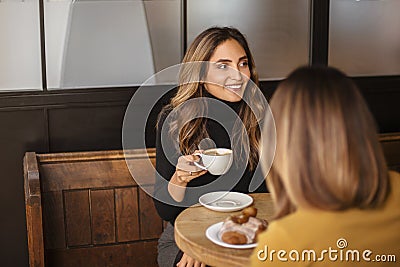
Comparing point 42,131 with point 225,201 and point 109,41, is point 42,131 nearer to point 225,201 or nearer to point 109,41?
point 109,41

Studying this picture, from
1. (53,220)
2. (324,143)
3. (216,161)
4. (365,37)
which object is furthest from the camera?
(365,37)

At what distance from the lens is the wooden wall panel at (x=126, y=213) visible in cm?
275

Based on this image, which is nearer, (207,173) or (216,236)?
(216,236)

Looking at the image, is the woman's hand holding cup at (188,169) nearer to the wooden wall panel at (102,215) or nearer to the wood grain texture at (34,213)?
the wood grain texture at (34,213)

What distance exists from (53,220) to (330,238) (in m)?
1.57

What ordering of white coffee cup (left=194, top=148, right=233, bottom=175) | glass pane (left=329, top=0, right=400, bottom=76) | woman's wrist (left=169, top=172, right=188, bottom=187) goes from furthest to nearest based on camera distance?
1. glass pane (left=329, top=0, right=400, bottom=76)
2. woman's wrist (left=169, top=172, right=188, bottom=187)
3. white coffee cup (left=194, top=148, right=233, bottom=175)

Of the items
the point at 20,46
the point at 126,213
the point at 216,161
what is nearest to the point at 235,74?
the point at 216,161

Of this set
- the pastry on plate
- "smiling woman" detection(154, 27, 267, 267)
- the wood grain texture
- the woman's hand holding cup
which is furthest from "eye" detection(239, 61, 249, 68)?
the wood grain texture

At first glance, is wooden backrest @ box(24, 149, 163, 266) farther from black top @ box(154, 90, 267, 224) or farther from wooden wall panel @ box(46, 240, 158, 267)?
black top @ box(154, 90, 267, 224)

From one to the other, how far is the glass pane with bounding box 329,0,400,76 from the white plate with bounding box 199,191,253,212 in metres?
1.25

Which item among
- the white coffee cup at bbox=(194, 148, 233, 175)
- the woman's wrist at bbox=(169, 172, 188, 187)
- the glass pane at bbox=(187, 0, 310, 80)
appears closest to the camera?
the white coffee cup at bbox=(194, 148, 233, 175)

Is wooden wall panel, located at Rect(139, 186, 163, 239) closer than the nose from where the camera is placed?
No

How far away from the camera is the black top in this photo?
89.8 inches

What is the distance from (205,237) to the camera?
176 centimetres
